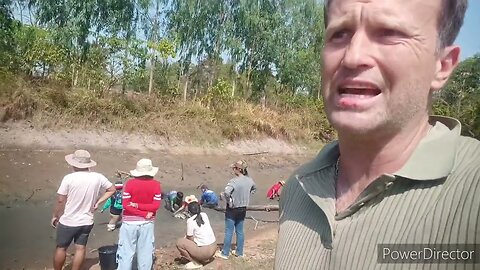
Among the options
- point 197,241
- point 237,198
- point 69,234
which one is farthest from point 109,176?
point 69,234

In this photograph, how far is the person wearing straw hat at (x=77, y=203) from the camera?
528 cm

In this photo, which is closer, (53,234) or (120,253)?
(120,253)

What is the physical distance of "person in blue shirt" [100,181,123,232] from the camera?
7496mm

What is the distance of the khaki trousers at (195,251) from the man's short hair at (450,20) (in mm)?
5831

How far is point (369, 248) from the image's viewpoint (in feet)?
3.53

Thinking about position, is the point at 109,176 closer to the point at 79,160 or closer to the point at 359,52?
the point at 79,160

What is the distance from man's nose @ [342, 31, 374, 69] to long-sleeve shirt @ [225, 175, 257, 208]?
5.92 m

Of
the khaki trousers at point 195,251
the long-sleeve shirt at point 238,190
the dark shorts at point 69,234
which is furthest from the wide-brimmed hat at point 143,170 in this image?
the long-sleeve shirt at point 238,190

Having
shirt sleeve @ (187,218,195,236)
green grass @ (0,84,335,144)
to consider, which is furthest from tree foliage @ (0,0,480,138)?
shirt sleeve @ (187,218,195,236)

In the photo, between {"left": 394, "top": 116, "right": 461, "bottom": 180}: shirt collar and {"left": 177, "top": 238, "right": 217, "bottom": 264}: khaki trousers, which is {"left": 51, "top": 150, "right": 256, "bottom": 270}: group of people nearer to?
{"left": 177, "top": 238, "right": 217, "bottom": 264}: khaki trousers

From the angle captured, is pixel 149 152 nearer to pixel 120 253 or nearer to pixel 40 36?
pixel 40 36

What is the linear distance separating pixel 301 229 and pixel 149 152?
46.3ft

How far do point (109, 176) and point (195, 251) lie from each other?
21.2 ft

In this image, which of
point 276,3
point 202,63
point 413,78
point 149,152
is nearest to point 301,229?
point 413,78
